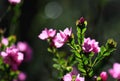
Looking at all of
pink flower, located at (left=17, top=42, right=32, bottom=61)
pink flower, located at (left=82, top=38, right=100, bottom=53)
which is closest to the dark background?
pink flower, located at (left=17, top=42, right=32, bottom=61)

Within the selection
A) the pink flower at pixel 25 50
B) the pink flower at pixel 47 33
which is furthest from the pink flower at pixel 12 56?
the pink flower at pixel 25 50

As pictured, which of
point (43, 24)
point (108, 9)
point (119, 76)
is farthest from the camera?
point (108, 9)

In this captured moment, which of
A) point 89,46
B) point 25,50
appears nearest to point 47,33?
point 89,46

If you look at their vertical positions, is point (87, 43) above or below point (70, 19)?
below

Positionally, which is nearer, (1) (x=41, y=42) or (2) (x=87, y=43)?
(2) (x=87, y=43)

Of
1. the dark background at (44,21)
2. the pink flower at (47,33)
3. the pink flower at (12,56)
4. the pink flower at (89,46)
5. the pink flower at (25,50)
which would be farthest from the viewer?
the dark background at (44,21)

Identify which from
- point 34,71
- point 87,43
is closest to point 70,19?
point 34,71

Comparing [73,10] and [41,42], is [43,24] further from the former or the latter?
[73,10]

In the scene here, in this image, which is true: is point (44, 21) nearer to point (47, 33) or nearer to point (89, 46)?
point (47, 33)

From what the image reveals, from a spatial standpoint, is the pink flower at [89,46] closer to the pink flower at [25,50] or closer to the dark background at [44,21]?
the pink flower at [25,50]
